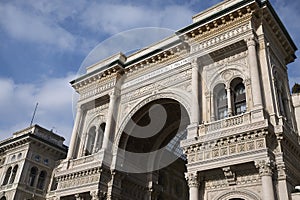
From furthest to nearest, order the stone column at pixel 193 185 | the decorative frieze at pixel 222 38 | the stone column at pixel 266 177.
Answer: the decorative frieze at pixel 222 38
the stone column at pixel 193 185
the stone column at pixel 266 177

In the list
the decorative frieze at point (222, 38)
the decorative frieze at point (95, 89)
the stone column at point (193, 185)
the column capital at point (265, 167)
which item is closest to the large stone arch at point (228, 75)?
the decorative frieze at point (222, 38)

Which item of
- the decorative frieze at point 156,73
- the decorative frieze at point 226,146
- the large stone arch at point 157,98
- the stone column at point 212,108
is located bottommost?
the decorative frieze at point 226,146

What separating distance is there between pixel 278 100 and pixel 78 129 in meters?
14.1

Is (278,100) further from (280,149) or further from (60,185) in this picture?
(60,185)

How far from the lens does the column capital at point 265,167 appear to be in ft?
42.8

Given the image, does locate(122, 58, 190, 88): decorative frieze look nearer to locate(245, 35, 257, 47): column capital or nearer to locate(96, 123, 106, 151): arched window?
locate(96, 123, 106, 151): arched window

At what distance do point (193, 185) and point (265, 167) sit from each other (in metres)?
3.46

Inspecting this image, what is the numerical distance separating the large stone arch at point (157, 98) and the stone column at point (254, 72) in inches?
164

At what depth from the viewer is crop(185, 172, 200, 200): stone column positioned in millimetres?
14605

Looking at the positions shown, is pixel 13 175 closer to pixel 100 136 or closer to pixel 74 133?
pixel 74 133

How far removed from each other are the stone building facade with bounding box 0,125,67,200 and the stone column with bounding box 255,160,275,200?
25168 millimetres

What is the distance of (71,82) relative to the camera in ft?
84.8

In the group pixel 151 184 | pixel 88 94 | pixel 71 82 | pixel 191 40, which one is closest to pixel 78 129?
pixel 88 94

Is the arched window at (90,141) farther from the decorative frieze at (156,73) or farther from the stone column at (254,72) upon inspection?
the stone column at (254,72)
